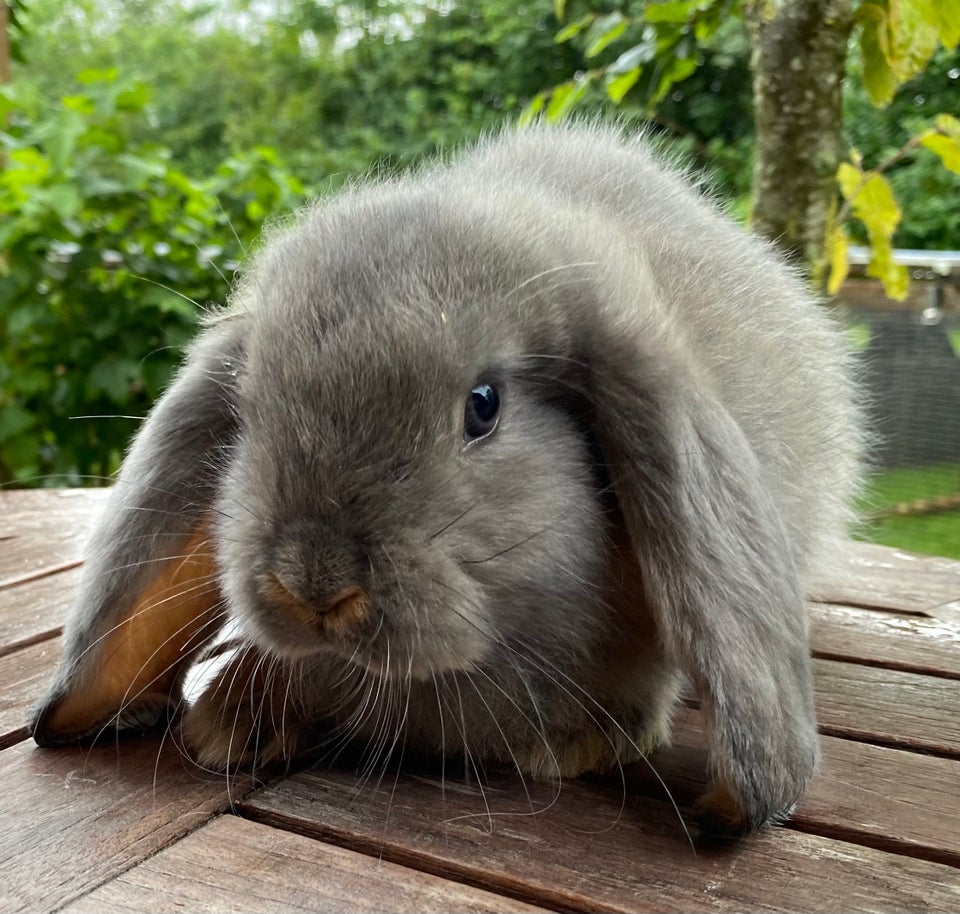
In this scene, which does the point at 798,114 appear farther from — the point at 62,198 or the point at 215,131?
the point at 215,131

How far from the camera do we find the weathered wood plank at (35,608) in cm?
163

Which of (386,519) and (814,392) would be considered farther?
(814,392)

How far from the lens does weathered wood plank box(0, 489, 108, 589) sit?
2.00 metres

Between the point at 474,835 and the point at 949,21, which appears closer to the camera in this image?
the point at 474,835

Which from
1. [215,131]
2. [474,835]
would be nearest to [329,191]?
[474,835]

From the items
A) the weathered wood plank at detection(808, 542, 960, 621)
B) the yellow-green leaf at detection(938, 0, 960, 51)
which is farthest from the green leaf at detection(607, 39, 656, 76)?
the weathered wood plank at detection(808, 542, 960, 621)

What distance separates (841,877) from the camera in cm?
98

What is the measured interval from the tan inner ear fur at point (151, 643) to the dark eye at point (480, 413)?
1.33 feet

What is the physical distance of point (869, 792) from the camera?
1.14 m

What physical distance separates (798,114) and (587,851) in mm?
2145

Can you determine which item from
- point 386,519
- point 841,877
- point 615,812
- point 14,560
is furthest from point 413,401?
point 14,560

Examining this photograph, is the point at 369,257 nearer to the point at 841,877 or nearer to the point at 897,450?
the point at 841,877

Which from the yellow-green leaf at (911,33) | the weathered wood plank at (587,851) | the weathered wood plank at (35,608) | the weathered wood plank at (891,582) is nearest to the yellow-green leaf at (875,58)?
the yellow-green leaf at (911,33)

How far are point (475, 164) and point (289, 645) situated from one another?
841 mm
